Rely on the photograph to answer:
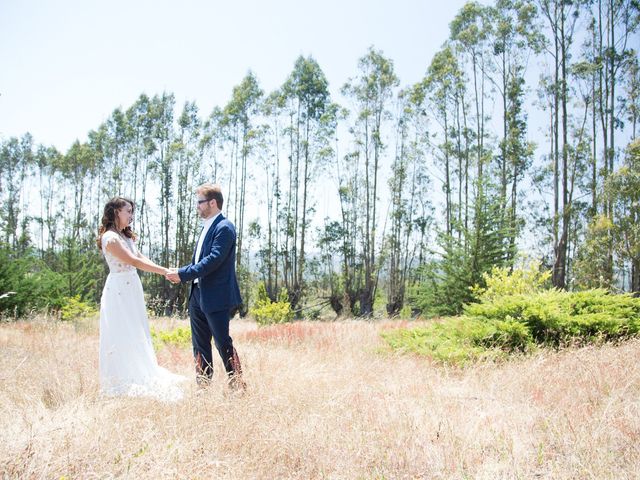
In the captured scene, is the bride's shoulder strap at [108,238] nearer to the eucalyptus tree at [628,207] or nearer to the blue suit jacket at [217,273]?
the blue suit jacket at [217,273]

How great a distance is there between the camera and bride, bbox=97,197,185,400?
152 inches

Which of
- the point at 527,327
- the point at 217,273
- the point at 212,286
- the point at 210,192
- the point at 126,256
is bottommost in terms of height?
the point at 527,327

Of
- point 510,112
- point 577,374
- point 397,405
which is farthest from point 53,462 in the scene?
point 510,112

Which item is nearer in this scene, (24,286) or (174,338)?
(174,338)

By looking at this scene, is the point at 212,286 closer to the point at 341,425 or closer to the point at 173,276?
the point at 173,276

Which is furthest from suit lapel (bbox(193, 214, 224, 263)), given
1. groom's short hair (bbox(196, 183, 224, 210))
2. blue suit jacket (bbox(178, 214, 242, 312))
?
groom's short hair (bbox(196, 183, 224, 210))

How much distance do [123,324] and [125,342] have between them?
17cm

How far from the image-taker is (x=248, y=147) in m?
24.3

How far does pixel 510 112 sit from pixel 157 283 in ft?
77.3

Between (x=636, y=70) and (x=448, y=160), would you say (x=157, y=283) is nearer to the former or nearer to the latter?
(x=448, y=160)

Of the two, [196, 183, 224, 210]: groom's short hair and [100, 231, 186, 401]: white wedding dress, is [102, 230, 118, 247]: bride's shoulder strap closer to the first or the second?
[100, 231, 186, 401]: white wedding dress

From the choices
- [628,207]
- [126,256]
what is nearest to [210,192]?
[126,256]

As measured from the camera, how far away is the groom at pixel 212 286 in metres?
3.72

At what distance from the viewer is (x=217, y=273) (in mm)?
3832
